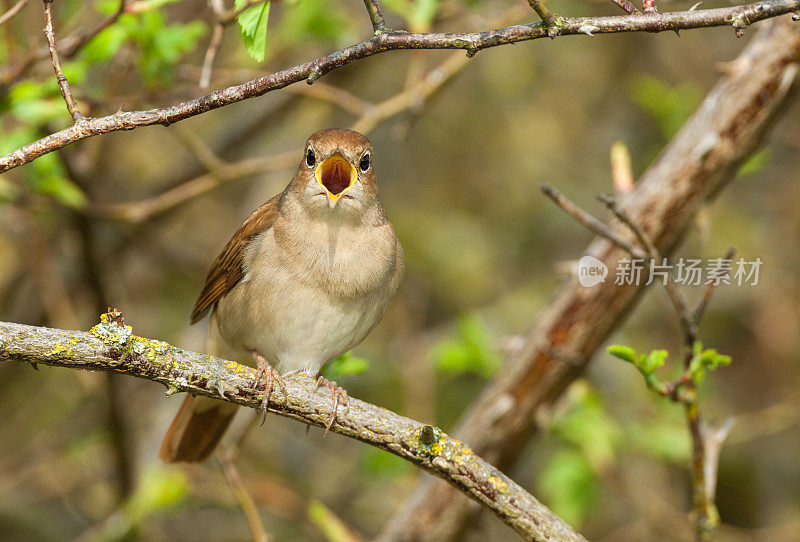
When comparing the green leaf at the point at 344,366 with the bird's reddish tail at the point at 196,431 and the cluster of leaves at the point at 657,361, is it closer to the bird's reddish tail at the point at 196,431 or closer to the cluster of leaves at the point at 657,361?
the bird's reddish tail at the point at 196,431

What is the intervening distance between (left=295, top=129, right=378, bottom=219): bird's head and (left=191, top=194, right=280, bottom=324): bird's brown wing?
236 mm

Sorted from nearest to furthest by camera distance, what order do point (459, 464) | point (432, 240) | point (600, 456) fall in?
point (459, 464) → point (600, 456) → point (432, 240)

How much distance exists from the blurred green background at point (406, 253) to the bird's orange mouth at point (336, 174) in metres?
0.68

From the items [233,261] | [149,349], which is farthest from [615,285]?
[149,349]

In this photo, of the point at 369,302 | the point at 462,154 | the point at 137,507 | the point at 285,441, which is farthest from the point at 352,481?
the point at 462,154

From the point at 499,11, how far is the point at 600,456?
2814mm

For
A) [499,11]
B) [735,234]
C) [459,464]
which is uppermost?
[499,11]

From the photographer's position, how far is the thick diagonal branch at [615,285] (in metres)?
3.78

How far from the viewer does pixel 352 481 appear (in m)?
5.91

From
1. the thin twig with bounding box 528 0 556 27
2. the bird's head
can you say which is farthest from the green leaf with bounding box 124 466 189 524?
the thin twig with bounding box 528 0 556 27

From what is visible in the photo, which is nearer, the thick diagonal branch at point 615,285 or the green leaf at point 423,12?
the green leaf at point 423,12

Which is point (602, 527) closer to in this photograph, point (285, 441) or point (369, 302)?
point (285, 441)

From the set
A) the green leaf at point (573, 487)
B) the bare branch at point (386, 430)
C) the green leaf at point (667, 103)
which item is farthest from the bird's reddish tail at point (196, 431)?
the green leaf at point (667, 103)

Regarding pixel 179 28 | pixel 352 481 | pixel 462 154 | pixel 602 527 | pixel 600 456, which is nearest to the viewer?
pixel 179 28
